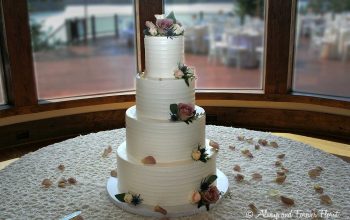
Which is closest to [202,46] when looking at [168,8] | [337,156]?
[168,8]

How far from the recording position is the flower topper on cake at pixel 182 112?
2.36 meters

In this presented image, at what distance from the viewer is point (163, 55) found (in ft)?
7.85

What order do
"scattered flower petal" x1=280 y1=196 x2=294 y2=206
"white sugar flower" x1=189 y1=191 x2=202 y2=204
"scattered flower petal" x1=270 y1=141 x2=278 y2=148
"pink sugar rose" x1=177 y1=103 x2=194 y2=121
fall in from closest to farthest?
"pink sugar rose" x1=177 y1=103 x2=194 y2=121, "white sugar flower" x1=189 y1=191 x2=202 y2=204, "scattered flower petal" x1=280 y1=196 x2=294 y2=206, "scattered flower petal" x1=270 y1=141 x2=278 y2=148

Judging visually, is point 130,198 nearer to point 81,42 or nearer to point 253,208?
point 253,208

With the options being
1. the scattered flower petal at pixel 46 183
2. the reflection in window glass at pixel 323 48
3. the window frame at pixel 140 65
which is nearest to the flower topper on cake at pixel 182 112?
the scattered flower petal at pixel 46 183

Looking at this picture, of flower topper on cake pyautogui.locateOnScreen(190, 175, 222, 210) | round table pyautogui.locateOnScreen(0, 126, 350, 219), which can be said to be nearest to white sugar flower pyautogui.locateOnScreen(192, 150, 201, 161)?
flower topper on cake pyautogui.locateOnScreen(190, 175, 222, 210)

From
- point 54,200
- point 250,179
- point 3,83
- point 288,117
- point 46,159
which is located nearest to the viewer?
point 54,200

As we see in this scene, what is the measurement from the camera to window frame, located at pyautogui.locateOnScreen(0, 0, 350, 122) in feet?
12.7

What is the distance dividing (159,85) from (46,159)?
1618 mm

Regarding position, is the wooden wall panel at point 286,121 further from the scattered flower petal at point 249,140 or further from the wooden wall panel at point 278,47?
the scattered flower petal at point 249,140

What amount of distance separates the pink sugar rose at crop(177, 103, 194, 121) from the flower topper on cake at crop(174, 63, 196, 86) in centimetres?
15

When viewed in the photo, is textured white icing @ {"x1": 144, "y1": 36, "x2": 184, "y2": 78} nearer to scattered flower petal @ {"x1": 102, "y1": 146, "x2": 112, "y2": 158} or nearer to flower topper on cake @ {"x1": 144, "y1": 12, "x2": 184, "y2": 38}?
flower topper on cake @ {"x1": 144, "y1": 12, "x2": 184, "y2": 38}

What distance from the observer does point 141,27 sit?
427cm

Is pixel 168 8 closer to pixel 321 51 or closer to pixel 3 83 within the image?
pixel 3 83
